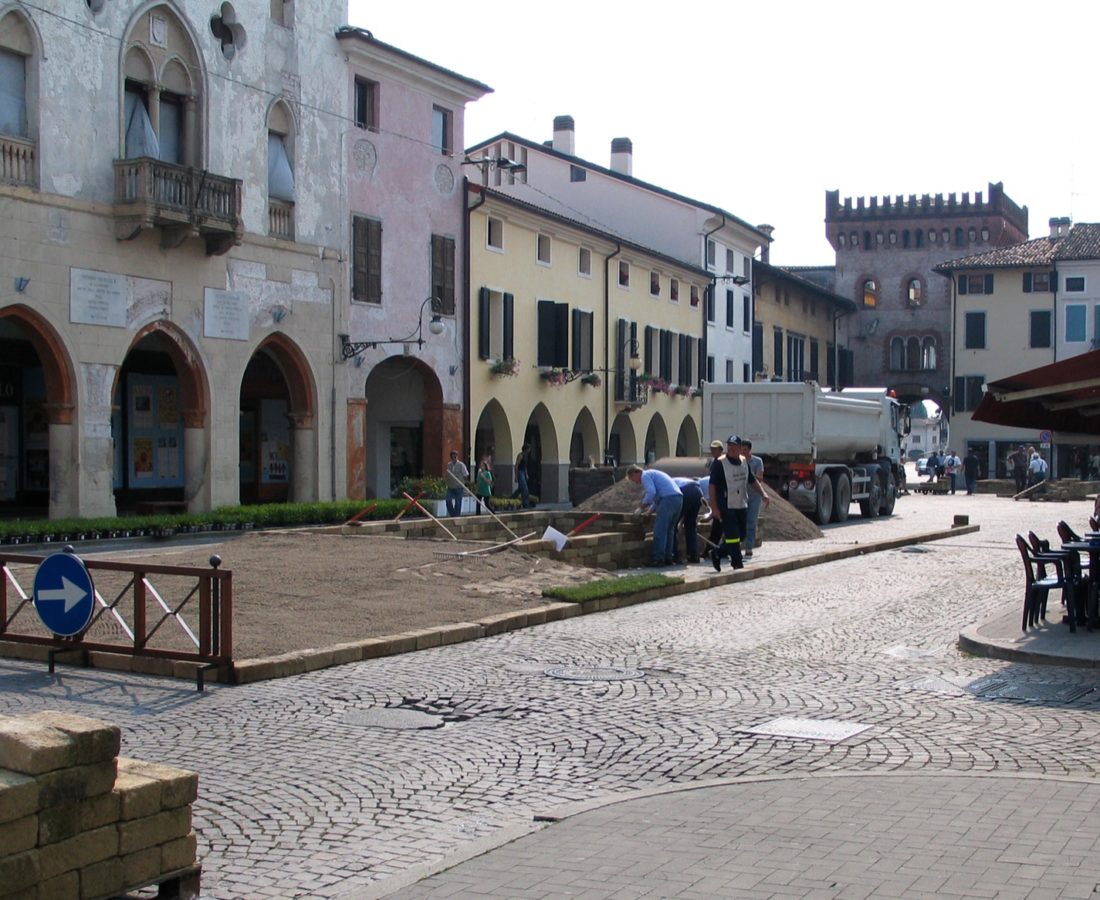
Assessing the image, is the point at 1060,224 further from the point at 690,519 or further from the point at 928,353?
the point at 690,519

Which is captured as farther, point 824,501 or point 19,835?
point 824,501

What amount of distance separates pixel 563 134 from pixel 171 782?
53.9 metres

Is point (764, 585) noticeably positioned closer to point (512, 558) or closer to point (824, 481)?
point (512, 558)

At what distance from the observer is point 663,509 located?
1981cm

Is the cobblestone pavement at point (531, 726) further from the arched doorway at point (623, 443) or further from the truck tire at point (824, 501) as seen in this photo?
the arched doorway at point (623, 443)

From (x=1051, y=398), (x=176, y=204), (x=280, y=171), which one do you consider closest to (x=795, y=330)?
(x=280, y=171)

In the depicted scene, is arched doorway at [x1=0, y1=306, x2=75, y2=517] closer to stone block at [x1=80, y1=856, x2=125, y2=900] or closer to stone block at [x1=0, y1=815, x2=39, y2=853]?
stone block at [x1=80, y1=856, x2=125, y2=900]

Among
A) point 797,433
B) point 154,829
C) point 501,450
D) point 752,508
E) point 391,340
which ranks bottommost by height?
point 154,829

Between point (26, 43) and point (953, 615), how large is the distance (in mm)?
19175

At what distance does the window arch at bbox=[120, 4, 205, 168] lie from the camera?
2728cm

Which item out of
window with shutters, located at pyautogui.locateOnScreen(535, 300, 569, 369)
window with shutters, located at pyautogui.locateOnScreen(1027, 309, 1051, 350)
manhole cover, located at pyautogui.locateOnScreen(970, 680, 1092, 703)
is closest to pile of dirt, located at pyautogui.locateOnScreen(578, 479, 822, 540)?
manhole cover, located at pyautogui.locateOnScreen(970, 680, 1092, 703)

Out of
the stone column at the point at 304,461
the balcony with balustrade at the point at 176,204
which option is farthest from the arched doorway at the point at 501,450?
the balcony with balustrade at the point at 176,204

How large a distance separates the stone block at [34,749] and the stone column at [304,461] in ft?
91.1

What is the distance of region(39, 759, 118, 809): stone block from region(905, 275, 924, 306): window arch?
79.5 metres
